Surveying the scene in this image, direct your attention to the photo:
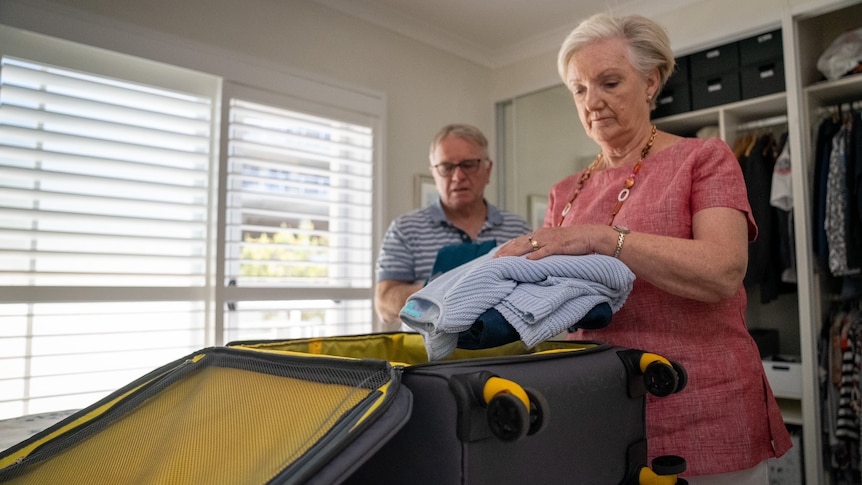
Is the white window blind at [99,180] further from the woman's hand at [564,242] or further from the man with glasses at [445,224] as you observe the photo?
the woman's hand at [564,242]

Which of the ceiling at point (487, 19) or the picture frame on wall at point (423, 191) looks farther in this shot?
the picture frame on wall at point (423, 191)

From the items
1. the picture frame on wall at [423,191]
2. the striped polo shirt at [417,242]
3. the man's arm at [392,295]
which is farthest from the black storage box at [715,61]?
the man's arm at [392,295]

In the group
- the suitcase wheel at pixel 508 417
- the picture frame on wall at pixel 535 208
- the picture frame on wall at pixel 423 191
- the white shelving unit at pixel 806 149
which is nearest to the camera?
the suitcase wheel at pixel 508 417

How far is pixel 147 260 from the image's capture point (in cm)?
229

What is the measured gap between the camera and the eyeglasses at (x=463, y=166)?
1935 mm

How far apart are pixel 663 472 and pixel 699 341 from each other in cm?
29

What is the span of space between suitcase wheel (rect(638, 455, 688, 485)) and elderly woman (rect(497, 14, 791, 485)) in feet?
0.59

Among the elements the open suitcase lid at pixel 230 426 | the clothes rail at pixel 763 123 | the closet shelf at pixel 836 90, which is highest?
the closet shelf at pixel 836 90

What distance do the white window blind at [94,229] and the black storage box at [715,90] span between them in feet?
7.50

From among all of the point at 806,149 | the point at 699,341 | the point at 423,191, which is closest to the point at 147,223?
the point at 423,191

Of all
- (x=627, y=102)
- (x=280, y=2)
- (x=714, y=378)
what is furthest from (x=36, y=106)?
(x=714, y=378)

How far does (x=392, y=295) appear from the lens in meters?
1.82

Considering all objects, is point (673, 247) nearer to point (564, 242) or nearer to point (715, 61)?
point (564, 242)

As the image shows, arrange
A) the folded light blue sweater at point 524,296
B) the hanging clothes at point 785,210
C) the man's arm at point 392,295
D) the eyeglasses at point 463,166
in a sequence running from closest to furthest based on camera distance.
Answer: the folded light blue sweater at point 524,296 < the man's arm at point 392,295 < the eyeglasses at point 463,166 < the hanging clothes at point 785,210
